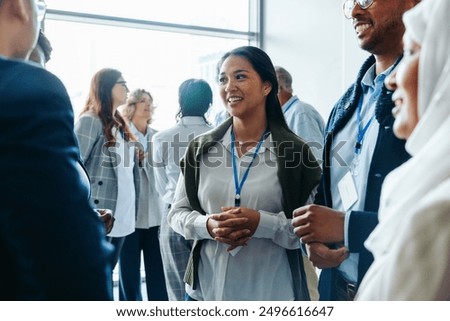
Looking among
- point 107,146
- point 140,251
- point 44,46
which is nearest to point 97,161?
point 107,146

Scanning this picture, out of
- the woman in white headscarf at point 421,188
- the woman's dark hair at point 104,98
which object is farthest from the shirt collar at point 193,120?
the woman in white headscarf at point 421,188

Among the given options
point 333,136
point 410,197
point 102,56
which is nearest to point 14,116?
point 410,197

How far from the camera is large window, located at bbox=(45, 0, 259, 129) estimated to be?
6.47 feet

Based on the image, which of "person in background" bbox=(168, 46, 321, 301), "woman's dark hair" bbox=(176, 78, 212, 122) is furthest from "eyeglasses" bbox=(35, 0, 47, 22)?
"woman's dark hair" bbox=(176, 78, 212, 122)

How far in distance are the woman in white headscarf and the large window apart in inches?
36.3

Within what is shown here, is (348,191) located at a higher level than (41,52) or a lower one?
lower

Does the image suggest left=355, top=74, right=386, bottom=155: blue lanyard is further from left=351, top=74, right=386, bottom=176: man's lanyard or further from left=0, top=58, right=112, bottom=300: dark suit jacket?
left=0, top=58, right=112, bottom=300: dark suit jacket

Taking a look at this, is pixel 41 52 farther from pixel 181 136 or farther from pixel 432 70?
pixel 181 136

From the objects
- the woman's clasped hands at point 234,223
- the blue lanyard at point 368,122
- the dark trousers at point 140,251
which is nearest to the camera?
the blue lanyard at point 368,122

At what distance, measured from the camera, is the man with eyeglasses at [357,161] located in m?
1.05

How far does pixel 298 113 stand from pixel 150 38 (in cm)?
119

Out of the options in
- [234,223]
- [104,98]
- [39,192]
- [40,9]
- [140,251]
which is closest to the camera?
[39,192]

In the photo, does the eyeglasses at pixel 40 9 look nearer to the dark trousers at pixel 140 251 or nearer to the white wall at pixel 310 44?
the white wall at pixel 310 44

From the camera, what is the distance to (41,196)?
33.3 inches
